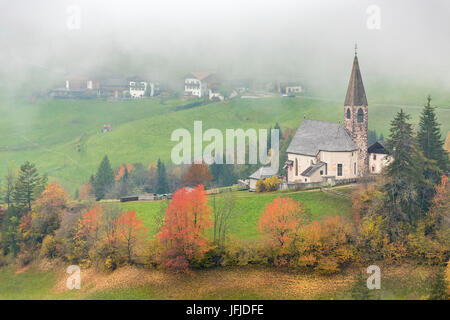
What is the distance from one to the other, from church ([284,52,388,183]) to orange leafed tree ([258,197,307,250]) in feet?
58.3

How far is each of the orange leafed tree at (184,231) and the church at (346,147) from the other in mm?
24378

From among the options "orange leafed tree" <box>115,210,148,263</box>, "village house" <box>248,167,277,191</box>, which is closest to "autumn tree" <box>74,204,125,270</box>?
"orange leafed tree" <box>115,210,148,263</box>

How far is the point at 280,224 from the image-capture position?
220 feet

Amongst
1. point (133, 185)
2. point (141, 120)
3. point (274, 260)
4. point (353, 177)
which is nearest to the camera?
point (274, 260)

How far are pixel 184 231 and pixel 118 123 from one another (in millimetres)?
98366

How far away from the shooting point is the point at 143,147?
144 m

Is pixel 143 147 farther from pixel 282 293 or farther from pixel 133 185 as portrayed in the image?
pixel 282 293

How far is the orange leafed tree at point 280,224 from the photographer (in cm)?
6669

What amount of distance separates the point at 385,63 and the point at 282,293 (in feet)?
377

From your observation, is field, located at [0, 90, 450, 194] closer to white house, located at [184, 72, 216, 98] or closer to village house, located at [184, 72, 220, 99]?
village house, located at [184, 72, 220, 99]

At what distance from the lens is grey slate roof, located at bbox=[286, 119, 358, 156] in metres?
86.6

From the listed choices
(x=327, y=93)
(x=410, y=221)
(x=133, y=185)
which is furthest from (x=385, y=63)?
(x=410, y=221)
